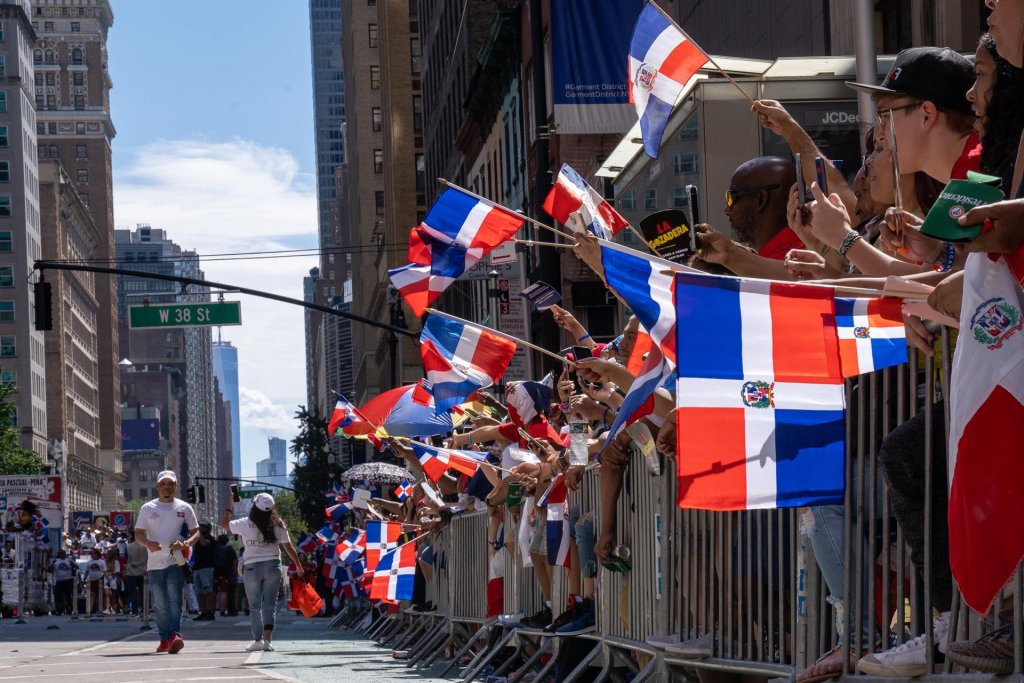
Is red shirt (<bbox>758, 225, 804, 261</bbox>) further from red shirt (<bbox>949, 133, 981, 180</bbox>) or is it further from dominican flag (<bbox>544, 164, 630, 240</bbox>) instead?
dominican flag (<bbox>544, 164, 630, 240</bbox>)

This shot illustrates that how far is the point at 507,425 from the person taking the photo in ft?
42.1

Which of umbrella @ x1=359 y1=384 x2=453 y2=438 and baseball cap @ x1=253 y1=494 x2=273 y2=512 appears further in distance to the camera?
baseball cap @ x1=253 y1=494 x2=273 y2=512

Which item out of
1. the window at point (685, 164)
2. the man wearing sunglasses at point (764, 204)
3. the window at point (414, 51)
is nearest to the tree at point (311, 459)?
the window at point (414, 51)

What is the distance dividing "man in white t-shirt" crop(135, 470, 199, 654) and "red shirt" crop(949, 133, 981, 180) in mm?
13196

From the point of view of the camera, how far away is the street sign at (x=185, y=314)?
114ft

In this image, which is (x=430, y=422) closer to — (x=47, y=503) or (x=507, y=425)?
(x=507, y=425)

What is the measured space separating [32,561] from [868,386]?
123 feet

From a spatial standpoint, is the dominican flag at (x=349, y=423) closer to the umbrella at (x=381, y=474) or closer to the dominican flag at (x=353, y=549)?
the dominican flag at (x=353, y=549)

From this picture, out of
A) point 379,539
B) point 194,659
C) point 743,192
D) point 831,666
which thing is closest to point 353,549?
point 379,539

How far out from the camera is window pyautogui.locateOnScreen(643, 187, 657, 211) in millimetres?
15406

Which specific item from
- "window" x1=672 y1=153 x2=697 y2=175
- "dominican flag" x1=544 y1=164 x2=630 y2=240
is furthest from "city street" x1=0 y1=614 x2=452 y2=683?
"window" x1=672 y1=153 x2=697 y2=175

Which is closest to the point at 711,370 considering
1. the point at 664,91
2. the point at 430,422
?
the point at 664,91

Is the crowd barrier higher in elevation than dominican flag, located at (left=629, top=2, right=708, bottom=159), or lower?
lower

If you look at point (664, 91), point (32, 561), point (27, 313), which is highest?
point (27, 313)
